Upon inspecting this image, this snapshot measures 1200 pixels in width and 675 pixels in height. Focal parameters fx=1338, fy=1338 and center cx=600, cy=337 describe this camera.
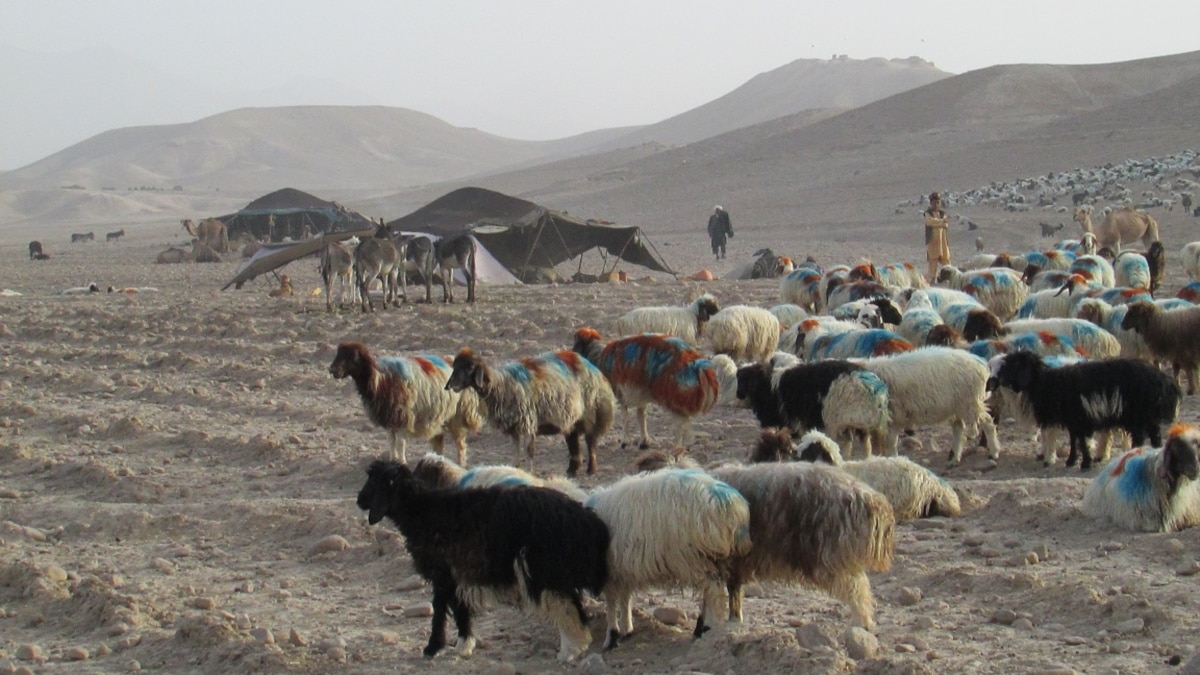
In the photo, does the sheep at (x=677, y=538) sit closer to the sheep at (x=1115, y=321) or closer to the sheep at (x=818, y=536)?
the sheep at (x=818, y=536)

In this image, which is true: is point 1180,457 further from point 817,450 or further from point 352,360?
point 352,360

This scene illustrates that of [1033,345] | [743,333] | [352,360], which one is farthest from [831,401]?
[743,333]

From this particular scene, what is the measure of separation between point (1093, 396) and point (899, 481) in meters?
1.95

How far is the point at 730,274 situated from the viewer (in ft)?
84.6

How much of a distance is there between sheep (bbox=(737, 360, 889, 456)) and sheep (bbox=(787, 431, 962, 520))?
1121mm

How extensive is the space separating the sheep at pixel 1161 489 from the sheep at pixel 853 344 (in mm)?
3230

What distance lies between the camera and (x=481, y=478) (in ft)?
23.6

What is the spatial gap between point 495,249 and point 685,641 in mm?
19430

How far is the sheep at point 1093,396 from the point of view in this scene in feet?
29.1

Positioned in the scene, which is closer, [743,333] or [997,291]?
[743,333]

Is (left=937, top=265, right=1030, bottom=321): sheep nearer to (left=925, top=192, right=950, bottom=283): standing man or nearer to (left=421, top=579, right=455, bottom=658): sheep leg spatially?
(left=925, top=192, right=950, bottom=283): standing man

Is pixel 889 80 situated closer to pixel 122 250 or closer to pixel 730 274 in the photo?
pixel 122 250

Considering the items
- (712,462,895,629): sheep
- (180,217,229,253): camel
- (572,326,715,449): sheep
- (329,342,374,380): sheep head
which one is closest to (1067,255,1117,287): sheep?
(572,326,715,449): sheep

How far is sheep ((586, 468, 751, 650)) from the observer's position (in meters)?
5.96
